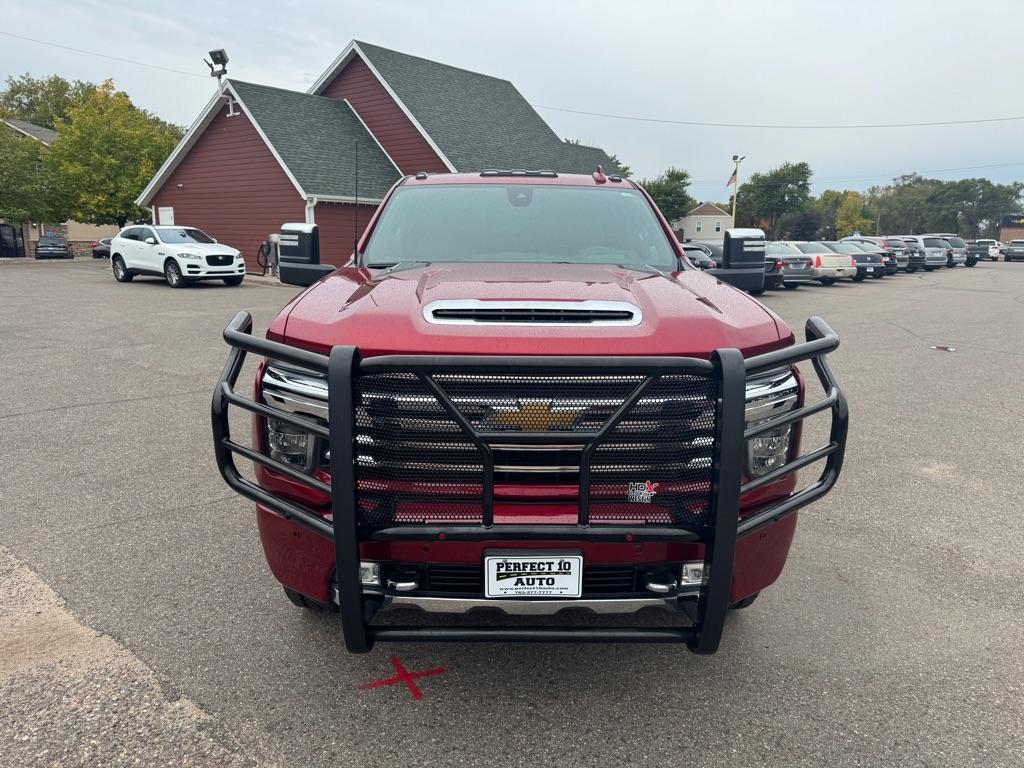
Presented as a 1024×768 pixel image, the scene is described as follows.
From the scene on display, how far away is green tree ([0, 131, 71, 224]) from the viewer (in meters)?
34.5

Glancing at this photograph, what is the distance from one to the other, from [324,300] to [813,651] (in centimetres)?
247

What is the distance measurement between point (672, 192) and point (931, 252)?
3357 cm

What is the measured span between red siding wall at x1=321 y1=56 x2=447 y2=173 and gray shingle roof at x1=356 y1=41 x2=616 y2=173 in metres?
0.48

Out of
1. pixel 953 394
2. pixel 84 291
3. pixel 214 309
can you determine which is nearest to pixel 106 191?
pixel 84 291

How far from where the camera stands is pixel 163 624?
10.5 feet

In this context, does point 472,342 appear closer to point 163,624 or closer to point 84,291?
point 163,624

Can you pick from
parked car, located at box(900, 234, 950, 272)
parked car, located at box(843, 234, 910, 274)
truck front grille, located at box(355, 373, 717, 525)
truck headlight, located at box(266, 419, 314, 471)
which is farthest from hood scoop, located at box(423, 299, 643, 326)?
parked car, located at box(900, 234, 950, 272)

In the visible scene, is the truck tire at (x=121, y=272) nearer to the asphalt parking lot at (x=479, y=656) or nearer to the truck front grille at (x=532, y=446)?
the asphalt parking lot at (x=479, y=656)

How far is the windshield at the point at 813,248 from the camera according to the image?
83.6 ft

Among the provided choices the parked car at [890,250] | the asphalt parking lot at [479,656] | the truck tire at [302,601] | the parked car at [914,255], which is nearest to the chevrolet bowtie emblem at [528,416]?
the asphalt parking lot at [479,656]

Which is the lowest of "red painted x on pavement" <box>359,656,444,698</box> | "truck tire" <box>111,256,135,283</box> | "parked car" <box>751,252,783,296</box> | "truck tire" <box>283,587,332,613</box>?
"red painted x on pavement" <box>359,656,444,698</box>

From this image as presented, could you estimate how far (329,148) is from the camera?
2578cm

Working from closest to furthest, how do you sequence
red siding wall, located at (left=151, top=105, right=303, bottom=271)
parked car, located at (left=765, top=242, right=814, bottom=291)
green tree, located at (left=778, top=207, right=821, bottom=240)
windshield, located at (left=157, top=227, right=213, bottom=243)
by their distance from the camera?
windshield, located at (left=157, top=227, right=213, bottom=243)
parked car, located at (left=765, top=242, right=814, bottom=291)
red siding wall, located at (left=151, top=105, right=303, bottom=271)
green tree, located at (left=778, top=207, right=821, bottom=240)

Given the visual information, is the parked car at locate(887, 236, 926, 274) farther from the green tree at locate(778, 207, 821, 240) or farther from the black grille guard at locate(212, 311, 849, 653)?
the green tree at locate(778, 207, 821, 240)
